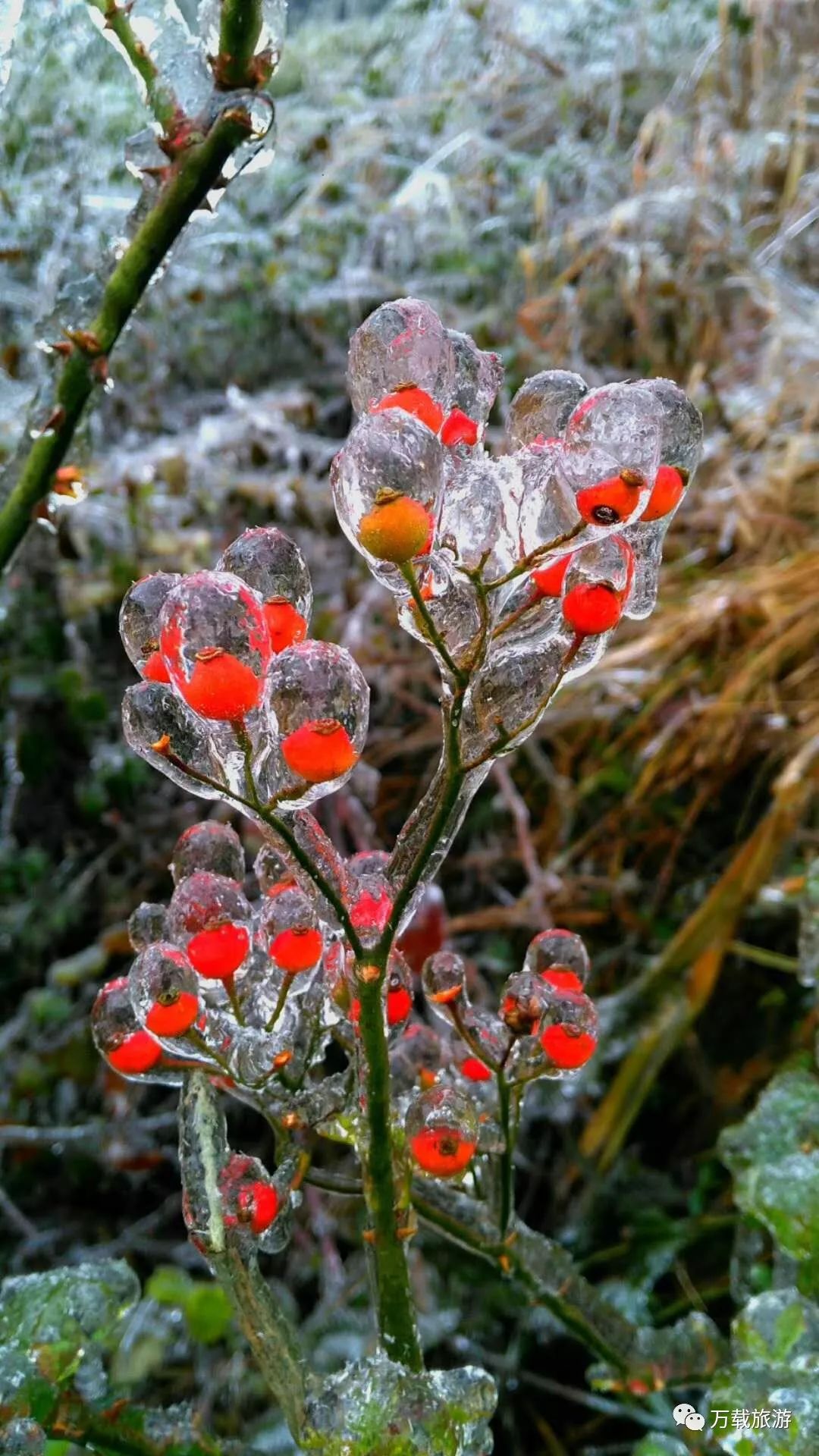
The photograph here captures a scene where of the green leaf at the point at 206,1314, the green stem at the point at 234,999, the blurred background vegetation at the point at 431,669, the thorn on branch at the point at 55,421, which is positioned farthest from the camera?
the blurred background vegetation at the point at 431,669

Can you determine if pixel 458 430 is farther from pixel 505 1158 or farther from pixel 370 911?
pixel 505 1158

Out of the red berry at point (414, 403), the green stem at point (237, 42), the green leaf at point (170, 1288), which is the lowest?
the green leaf at point (170, 1288)

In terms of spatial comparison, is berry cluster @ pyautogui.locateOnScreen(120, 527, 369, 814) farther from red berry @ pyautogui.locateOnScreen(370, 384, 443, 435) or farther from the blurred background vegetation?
the blurred background vegetation

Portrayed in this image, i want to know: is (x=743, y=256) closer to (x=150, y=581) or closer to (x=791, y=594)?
(x=791, y=594)

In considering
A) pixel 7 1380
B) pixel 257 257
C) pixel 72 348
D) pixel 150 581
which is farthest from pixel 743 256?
pixel 7 1380

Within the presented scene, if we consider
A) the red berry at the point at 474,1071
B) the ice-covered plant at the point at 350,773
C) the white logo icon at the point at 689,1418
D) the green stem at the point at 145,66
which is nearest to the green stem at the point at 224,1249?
the ice-covered plant at the point at 350,773

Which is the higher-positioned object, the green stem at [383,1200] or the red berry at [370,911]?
the red berry at [370,911]

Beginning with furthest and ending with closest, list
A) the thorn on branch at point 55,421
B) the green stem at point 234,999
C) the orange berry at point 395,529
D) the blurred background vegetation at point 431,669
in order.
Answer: the blurred background vegetation at point 431,669
the thorn on branch at point 55,421
the green stem at point 234,999
the orange berry at point 395,529

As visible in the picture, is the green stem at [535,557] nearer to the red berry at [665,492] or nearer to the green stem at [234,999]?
the red berry at [665,492]
